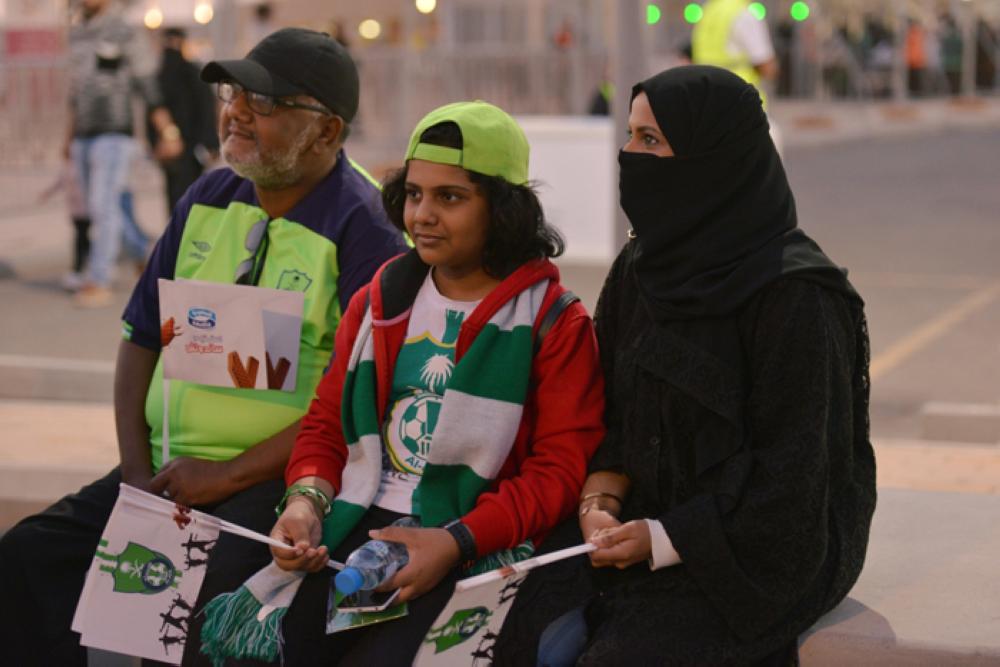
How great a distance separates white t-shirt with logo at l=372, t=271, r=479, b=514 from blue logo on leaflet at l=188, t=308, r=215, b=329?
58 centimetres

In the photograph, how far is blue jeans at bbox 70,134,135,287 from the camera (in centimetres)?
998

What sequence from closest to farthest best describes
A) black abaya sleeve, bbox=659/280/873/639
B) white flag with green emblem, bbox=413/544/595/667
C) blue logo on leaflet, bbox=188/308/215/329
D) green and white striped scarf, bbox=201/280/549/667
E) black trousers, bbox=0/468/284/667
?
1. black abaya sleeve, bbox=659/280/873/639
2. white flag with green emblem, bbox=413/544/595/667
3. green and white striped scarf, bbox=201/280/549/667
4. black trousers, bbox=0/468/284/667
5. blue logo on leaflet, bbox=188/308/215/329

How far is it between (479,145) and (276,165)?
667 millimetres

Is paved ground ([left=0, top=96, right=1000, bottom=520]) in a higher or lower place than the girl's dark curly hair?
lower

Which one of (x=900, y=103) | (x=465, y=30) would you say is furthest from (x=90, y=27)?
(x=900, y=103)

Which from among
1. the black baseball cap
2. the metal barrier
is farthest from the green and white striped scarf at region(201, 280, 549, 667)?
the metal barrier

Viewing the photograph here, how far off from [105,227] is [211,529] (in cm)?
679

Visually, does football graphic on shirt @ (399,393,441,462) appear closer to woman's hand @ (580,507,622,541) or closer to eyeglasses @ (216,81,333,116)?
woman's hand @ (580,507,622,541)

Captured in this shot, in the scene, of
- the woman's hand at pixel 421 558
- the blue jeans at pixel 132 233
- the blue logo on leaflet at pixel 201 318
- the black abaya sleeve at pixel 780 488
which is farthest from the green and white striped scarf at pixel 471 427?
the blue jeans at pixel 132 233

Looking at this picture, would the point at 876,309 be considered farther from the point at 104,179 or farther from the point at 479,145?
the point at 479,145

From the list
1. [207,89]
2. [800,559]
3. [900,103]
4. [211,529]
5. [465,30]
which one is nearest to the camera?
[800,559]

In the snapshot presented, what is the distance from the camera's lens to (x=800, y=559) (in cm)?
309

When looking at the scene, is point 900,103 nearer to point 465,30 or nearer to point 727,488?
point 465,30


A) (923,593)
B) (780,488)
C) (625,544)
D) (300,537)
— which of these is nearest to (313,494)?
(300,537)
